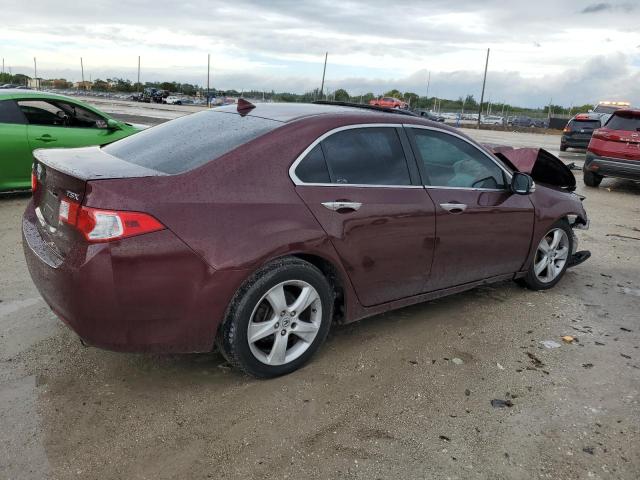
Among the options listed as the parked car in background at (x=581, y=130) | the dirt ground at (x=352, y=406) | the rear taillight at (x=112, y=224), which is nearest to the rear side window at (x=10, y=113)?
the dirt ground at (x=352, y=406)

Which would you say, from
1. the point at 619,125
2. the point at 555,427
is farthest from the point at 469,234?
the point at 619,125

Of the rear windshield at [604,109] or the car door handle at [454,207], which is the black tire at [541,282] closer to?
the car door handle at [454,207]

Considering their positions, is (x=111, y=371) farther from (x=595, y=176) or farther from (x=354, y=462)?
(x=595, y=176)

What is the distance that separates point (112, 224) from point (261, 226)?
29.9 inches

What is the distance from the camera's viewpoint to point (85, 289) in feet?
9.16

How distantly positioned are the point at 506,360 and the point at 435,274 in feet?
2.44

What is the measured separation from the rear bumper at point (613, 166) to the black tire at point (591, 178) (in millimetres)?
366

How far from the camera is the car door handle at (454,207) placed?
13.2 ft

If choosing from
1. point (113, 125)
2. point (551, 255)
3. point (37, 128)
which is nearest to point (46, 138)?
point (37, 128)

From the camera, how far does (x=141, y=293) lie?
282 cm

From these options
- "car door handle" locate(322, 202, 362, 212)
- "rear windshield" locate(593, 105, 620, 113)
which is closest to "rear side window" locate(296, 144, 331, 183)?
"car door handle" locate(322, 202, 362, 212)

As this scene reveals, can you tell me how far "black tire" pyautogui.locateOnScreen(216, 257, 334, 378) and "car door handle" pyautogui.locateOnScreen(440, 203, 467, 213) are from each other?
1142mm

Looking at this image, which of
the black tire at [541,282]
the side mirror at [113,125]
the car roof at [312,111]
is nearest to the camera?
the car roof at [312,111]

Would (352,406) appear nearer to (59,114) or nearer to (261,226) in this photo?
(261,226)
